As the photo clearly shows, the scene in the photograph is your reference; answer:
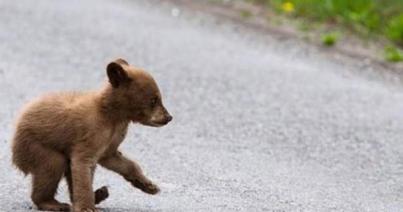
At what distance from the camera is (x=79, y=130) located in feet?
19.2

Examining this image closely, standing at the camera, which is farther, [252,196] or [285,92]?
[285,92]

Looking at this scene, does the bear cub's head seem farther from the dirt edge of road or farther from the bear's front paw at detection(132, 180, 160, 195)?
the dirt edge of road

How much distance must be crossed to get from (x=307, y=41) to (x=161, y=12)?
211 cm

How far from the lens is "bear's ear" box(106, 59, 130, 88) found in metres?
5.78

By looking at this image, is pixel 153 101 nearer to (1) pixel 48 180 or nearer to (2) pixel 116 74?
(2) pixel 116 74

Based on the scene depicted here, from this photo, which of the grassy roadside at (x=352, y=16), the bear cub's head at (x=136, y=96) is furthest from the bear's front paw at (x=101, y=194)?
the grassy roadside at (x=352, y=16)

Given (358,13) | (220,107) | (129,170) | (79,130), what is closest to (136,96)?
(79,130)

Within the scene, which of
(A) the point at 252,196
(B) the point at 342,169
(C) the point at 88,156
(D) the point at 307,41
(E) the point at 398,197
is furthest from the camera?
(D) the point at 307,41

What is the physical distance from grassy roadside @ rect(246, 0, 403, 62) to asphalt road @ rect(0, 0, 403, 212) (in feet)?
2.57

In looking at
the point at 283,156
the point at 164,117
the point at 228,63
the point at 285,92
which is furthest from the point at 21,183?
the point at 228,63

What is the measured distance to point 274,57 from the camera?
37.8 ft

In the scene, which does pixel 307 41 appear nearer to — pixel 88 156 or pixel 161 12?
pixel 161 12

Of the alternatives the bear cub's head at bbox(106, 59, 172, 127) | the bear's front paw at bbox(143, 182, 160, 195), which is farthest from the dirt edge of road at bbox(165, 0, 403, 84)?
the bear cub's head at bbox(106, 59, 172, 127)

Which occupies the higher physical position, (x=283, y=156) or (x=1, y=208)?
(x=1, y=208)
